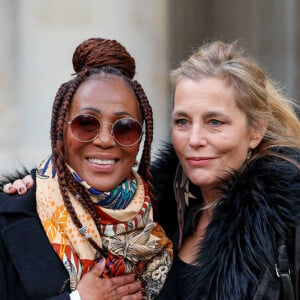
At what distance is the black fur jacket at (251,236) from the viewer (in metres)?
2.68

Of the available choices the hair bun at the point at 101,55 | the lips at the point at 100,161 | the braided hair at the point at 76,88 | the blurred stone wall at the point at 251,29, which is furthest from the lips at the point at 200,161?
the blurred stone wall at the point at 251,29

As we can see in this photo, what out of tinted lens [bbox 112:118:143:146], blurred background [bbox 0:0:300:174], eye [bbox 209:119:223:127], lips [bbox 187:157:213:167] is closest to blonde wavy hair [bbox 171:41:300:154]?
eye [bbox 209:119:223:127]

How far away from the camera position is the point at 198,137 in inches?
117

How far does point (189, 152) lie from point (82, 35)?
3.56 meters

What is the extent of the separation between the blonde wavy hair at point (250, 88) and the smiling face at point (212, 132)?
37mm

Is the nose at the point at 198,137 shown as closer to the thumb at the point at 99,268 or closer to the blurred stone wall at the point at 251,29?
the thumb at the point at 99,268

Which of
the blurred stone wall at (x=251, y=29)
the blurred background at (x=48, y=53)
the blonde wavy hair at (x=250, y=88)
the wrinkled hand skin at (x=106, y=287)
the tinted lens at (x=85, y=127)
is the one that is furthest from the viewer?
the blurred stone wall at (x=251, y=29)

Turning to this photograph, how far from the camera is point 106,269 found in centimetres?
289

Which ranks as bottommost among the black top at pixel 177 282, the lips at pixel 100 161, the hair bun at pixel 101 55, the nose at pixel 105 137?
the black top at pixel 177 282

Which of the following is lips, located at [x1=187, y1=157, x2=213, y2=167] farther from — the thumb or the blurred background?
the blurred background

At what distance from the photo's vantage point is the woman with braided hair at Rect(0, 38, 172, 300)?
281 cm

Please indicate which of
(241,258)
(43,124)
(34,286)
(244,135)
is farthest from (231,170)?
(43,124)

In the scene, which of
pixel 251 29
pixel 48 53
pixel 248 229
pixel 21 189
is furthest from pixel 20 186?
pixel 251 29

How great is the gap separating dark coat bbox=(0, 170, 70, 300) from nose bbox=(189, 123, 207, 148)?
0.78m
